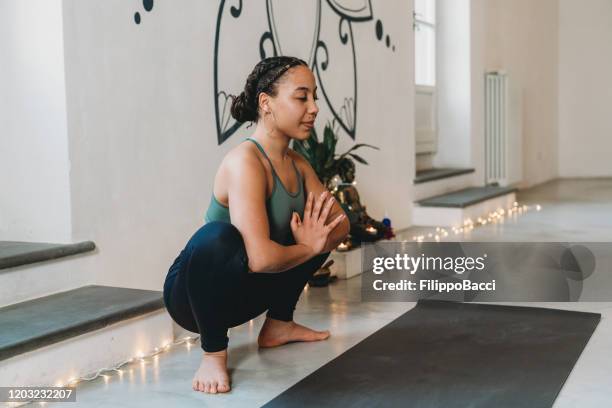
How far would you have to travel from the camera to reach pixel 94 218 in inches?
110

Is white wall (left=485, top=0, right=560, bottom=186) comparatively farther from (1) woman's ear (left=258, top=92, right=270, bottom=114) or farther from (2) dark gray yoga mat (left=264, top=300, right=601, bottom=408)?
(1) woman's ear (left=258, top=92, right=270, bottom=114)

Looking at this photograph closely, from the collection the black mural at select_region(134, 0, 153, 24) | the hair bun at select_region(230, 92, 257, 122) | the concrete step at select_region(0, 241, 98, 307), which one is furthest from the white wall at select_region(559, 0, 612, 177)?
the hair bun at select_region(230, 92, 257, 122)

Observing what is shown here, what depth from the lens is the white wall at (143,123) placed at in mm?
2748

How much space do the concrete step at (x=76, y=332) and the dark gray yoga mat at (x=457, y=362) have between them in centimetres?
58

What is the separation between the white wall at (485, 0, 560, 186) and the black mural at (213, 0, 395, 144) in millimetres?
2680

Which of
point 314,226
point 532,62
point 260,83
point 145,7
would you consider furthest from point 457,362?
point 532,62

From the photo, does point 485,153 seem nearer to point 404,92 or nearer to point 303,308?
point 404,92

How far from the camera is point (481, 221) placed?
557cm

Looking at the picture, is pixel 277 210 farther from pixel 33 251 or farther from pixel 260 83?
pixel 33 251

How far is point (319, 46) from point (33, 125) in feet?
6.37

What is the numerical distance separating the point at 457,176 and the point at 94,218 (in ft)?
13.1

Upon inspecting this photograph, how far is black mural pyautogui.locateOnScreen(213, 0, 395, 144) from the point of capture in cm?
343

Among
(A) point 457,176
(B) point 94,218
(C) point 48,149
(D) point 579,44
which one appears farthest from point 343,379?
(D) point 579,44

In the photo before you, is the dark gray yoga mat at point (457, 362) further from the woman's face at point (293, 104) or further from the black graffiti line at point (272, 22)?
the black graffiti line at point (272, 22)
